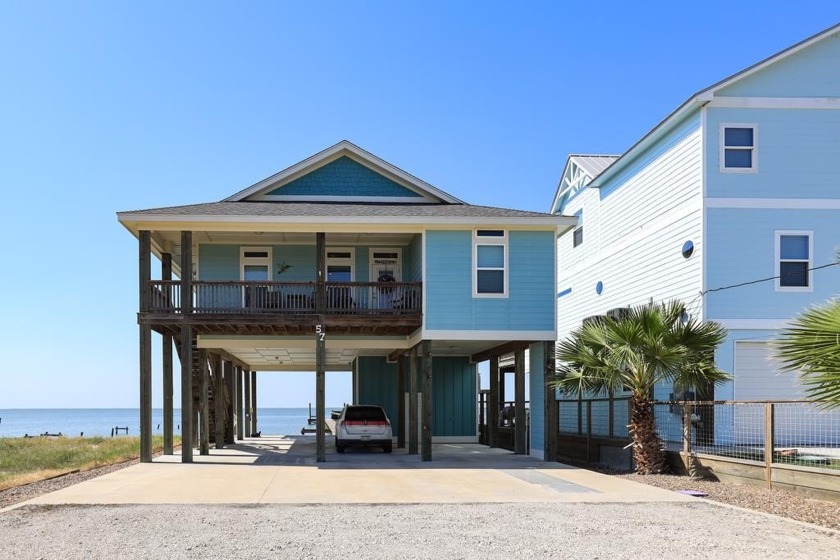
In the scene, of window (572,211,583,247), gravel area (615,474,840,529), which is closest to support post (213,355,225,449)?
window (572,211,583,247)

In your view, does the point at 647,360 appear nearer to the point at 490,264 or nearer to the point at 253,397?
the point at 490,264

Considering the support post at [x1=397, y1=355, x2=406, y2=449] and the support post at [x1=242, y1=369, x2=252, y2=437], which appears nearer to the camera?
the support post at [x1=397, y1=355, x2=406, y2=449]

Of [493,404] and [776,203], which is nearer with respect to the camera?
[776,203]

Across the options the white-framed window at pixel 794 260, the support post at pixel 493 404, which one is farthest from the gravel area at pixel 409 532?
the support post at pixel 493 404

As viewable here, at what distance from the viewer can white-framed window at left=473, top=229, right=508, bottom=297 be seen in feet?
69.8

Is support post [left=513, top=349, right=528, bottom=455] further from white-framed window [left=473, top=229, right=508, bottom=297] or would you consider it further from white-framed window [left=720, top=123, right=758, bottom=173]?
white-framed window [left=720, top=123, right=758, bottom=173]

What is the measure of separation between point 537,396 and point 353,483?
768cm

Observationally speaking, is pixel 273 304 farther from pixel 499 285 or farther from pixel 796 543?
pixel 796 543

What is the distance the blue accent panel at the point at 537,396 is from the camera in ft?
71.3

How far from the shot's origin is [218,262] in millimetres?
24078

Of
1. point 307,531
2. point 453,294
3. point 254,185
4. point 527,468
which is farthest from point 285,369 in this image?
point 307,531

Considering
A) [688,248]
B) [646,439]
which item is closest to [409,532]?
[646,439]

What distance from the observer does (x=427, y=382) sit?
20.4m

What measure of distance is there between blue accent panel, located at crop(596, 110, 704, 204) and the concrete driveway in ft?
27.2
